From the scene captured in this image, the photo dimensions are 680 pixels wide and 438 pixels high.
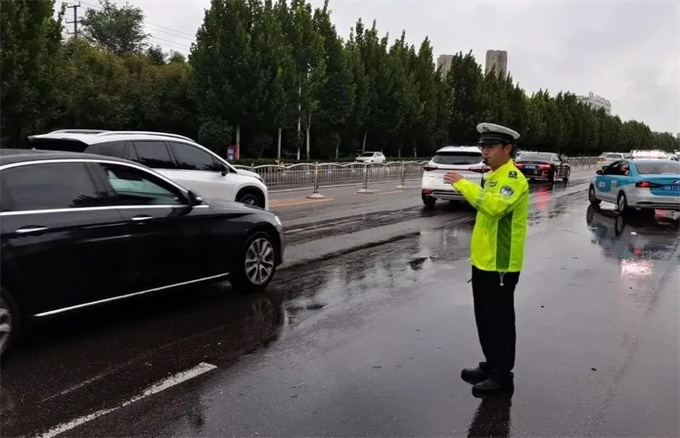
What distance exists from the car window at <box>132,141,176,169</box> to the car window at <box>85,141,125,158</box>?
295mm

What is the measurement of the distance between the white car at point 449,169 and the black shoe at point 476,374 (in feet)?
36.5

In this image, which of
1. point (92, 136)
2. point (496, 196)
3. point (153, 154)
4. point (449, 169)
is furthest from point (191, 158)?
point (449, 169)

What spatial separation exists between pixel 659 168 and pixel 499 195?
43.3 feet

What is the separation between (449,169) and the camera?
611 inches

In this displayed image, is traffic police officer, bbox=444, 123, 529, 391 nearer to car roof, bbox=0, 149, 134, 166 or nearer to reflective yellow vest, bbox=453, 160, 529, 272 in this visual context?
reflective yellow vest, bbox=453, 160, 529, 272

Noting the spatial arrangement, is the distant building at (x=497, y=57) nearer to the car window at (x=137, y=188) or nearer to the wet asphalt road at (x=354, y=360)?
the wet asphalt road at (x=354, y=360)

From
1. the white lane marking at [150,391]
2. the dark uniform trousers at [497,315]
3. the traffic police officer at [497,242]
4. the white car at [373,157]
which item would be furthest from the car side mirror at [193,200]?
the white car at [373,157]

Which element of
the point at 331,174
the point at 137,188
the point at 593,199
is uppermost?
the point at 137,188

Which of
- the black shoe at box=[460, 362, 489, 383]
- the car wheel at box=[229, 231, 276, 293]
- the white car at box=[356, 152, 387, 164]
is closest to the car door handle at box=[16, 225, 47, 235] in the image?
the car wheel at box=[229, 231, 276, 293]

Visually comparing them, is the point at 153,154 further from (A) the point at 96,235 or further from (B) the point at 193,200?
(A) the point at 96,235

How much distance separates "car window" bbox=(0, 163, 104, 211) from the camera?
4484 mm

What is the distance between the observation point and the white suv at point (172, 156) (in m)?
8.48

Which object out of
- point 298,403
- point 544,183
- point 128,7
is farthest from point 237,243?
point 128,7

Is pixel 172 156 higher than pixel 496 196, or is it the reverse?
pixel 172 156
